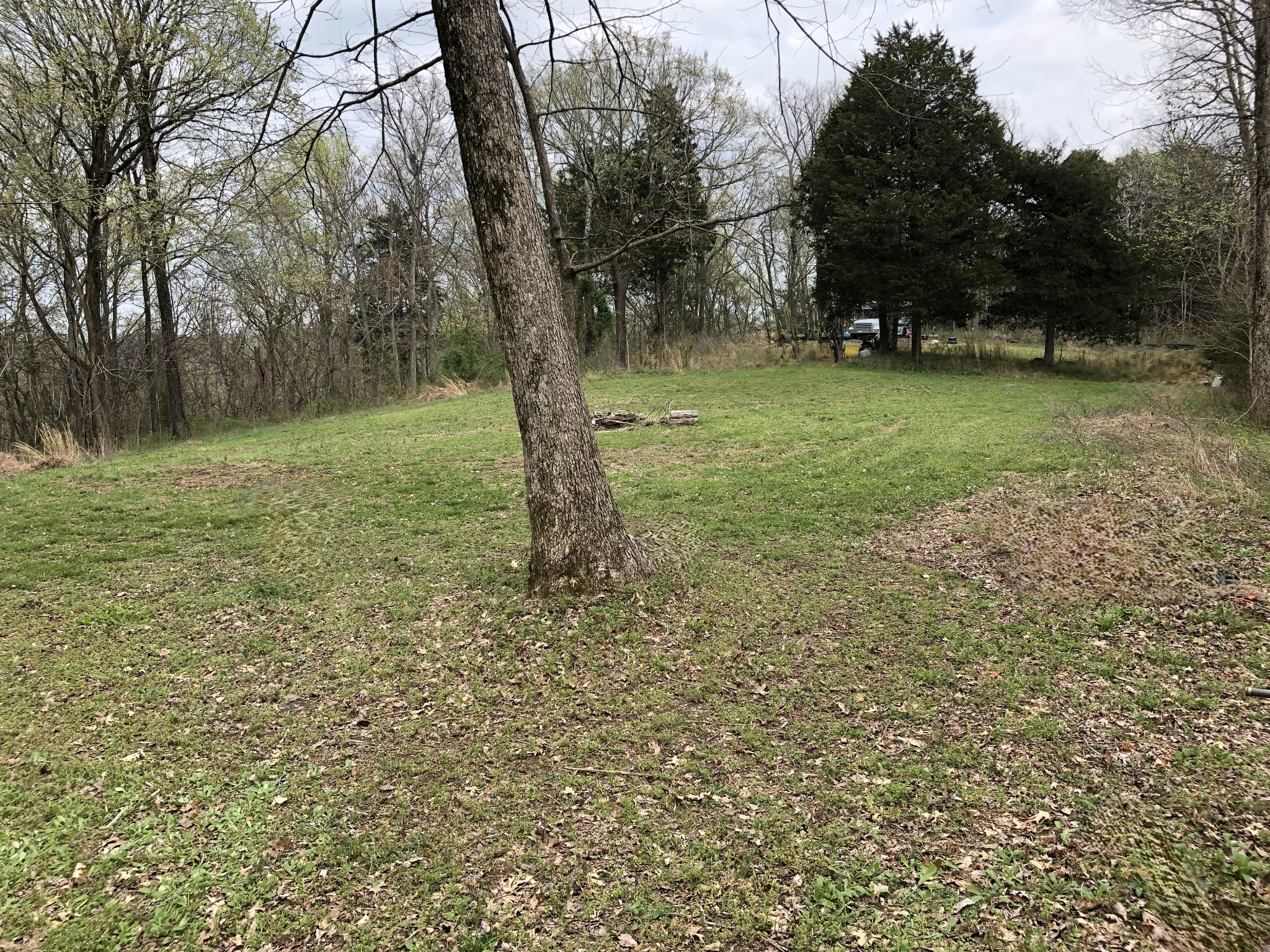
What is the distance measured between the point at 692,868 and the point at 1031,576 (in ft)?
11.7

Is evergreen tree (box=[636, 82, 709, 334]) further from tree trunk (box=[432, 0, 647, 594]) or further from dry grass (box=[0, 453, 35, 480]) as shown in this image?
dry grass (box=[0, 453, 35, 480])

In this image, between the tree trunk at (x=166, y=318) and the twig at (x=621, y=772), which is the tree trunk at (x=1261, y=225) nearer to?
the twig at (x=621, y=772)

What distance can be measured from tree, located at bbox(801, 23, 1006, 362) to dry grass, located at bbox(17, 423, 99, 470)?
59.7 feet

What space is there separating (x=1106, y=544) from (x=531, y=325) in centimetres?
459

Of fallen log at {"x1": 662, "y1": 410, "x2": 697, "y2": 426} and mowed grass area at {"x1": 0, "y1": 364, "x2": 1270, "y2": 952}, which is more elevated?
fallen log at {"x1": 662, "y1": 410, "x2": 697, "y2": 426}

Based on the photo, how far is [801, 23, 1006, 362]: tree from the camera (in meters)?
19.7

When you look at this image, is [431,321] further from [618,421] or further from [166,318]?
[618,421]

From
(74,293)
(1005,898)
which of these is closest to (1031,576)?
(1005,898)

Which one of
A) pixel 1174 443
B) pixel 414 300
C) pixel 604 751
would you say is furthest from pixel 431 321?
pixel 604 751

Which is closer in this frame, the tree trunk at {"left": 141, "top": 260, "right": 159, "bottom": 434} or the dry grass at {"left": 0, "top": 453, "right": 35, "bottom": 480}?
the dry grass at {"left": 0, "top": 453, "right": 35, "bottom": 480}

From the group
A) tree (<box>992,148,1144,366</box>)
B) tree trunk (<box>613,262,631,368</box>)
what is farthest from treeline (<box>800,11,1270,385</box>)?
tree trunk (<box>613,262,631,368</box>)

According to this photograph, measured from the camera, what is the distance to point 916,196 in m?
19.9

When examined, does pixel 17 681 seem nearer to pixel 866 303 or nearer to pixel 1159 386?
pixel 1159 386

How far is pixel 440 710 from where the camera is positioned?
11.9 feet
